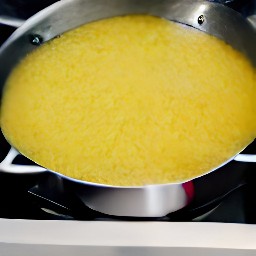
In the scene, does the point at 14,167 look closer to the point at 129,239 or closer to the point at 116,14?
the point at 129,239

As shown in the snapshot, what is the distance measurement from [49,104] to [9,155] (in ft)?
0.65

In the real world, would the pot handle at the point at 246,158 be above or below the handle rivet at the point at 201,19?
below

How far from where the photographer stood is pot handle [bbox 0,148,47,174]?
2.43ft

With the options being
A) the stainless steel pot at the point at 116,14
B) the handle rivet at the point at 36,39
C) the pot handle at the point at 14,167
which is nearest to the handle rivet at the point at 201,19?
the stainless steel pot at the point at 116,14

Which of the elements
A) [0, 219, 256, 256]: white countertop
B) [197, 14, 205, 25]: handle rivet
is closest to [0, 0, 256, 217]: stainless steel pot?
[197, 14, 205, 25]: handle rivet

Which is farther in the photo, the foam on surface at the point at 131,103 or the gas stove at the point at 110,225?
the foam on surface at the point at 131,103

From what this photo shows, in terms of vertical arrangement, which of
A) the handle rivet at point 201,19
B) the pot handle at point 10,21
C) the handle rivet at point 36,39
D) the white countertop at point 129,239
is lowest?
the white countertop at point 129,239

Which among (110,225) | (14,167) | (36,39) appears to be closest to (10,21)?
(36,39)

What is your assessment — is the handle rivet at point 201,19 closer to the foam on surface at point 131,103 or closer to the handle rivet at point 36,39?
the foam on surface at point 131,103

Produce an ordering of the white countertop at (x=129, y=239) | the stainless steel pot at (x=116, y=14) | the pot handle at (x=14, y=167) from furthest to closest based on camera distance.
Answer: the stainless steel pot at (x=116, y=14), the pot handle at (x=14, y=167), the white countertop at (x=129, y=239)

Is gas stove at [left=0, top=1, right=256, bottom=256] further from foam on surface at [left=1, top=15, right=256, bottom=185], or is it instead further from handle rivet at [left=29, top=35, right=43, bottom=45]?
handle rivet at [left=29, top=35, right=43, bottom=45]

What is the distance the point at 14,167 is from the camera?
76 cm

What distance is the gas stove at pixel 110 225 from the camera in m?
0.62

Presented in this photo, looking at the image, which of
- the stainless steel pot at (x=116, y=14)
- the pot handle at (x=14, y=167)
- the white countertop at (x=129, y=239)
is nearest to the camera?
the white countertop at (x=129, y=239)
